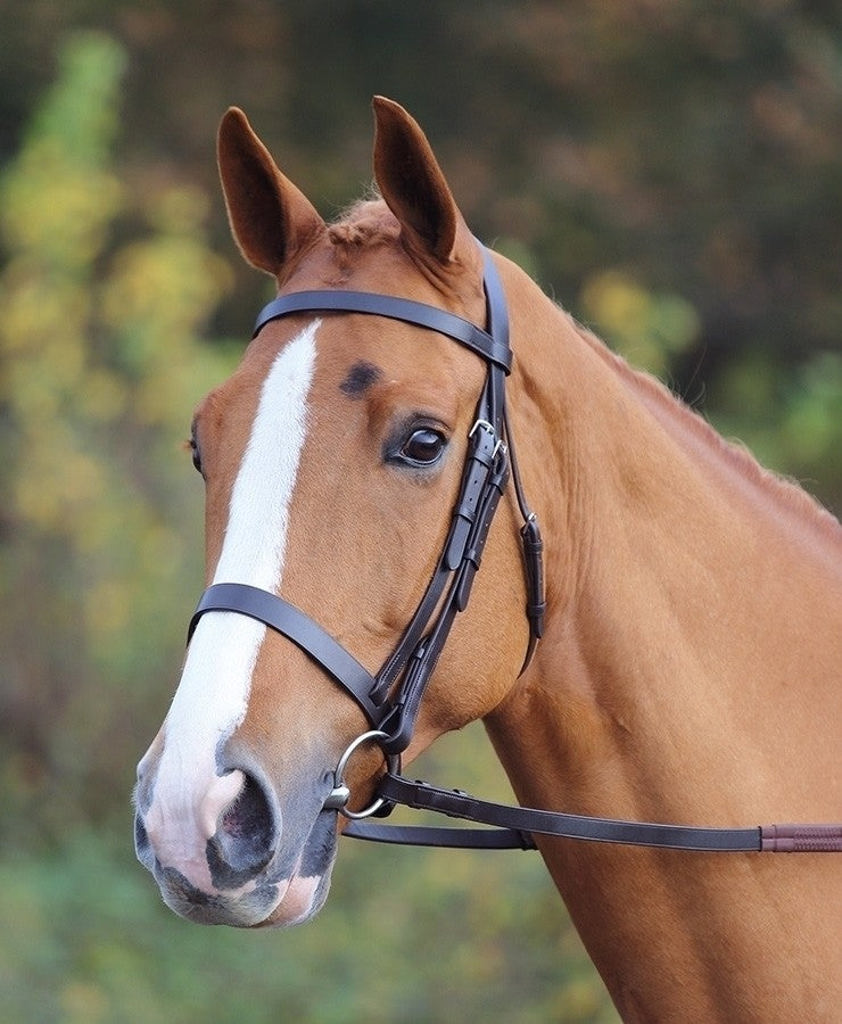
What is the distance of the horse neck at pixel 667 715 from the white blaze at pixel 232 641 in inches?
19.6

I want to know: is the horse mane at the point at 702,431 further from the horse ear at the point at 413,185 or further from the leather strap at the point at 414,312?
the leather strap at the point at 414,312

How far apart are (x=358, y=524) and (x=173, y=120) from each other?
12055 mm

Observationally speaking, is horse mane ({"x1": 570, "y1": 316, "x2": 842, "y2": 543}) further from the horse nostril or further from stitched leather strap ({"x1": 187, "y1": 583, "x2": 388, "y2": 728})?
the horse nostril

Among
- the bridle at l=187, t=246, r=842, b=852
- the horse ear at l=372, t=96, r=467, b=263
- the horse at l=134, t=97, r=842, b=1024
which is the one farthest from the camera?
the horse ear at l=372, t=96, r=467, b=263

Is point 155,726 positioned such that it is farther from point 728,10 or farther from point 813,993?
point 728,10

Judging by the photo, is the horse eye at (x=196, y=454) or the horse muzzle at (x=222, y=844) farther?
the horse eye at (x=196, y=454)

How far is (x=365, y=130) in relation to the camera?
46.1 feet

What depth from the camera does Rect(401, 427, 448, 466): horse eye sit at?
256cm

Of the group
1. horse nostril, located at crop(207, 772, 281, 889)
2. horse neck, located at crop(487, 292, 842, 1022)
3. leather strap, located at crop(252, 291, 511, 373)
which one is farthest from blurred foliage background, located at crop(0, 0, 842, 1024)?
horse nostril, located at crop(207, 772, 281, 889)

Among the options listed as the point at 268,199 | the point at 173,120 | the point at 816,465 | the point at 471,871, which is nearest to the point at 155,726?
the point at 471,871

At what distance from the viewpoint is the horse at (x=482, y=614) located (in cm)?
238

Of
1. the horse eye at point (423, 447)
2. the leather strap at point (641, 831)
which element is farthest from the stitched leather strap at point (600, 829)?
the horse eye at point (423, 447)

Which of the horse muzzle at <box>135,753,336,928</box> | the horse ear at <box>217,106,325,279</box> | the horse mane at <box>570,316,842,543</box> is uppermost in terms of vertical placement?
the horse ear at <box>217,106,325,279</box>

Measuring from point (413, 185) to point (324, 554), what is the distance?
2.63 ft
